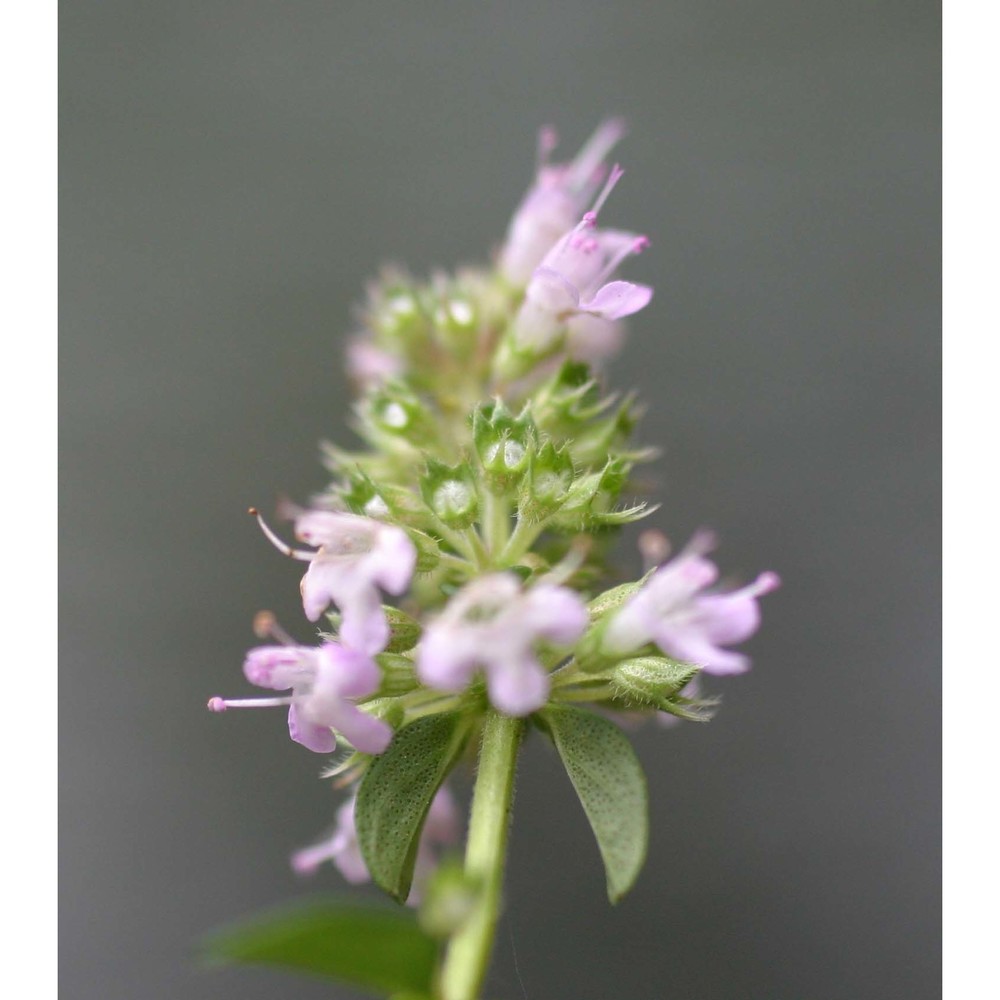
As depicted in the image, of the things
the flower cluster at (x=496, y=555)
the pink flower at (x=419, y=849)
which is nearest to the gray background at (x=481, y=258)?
the pink flower at (x=419, y=849)

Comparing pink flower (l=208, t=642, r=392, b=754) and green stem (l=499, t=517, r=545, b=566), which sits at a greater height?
green stem (l=499, t=517, r=545, b=566)

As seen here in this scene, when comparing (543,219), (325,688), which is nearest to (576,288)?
(543,219)

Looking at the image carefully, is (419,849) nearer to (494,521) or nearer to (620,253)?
(494,521)

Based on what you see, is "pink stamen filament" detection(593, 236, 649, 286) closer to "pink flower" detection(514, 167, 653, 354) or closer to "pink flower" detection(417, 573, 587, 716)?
"pink flower" detection(514, 167, 653, 354)

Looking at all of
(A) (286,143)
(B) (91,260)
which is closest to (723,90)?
(A) (286,143)

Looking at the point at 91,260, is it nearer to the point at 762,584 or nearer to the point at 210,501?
the point at 210,501

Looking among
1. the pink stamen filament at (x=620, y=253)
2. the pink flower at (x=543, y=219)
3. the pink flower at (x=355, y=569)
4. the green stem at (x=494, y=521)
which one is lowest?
the pink flower at (x=355, y=569)

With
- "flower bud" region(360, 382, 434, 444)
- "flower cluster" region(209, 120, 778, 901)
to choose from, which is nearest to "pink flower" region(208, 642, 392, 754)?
"flower cluster" region(209, 120, 778, 901)

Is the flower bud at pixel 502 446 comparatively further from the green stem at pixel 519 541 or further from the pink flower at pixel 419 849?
the pink flower at pixel 419 849
